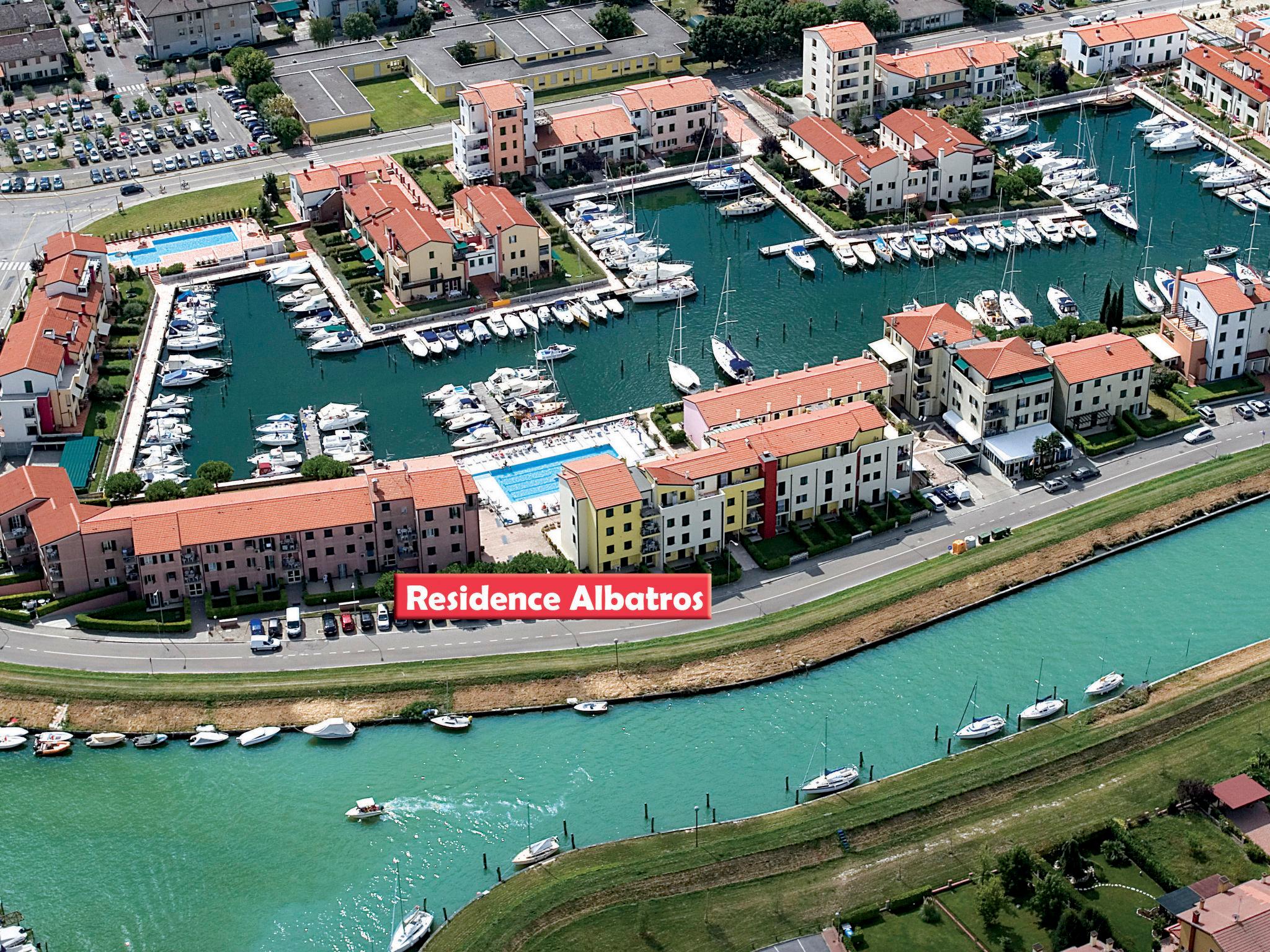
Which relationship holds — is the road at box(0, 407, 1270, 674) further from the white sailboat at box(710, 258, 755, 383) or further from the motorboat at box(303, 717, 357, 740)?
Answer: the white sailboat at box(710, 258, 755, 383)

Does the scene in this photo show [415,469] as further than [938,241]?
No

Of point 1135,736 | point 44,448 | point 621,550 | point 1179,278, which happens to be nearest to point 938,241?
point 1179,278

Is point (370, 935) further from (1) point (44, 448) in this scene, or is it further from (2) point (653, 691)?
(1) point (44, 448)

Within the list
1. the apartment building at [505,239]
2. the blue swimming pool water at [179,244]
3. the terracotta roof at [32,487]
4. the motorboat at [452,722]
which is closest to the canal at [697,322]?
the blue swimming pool water at [179,244]

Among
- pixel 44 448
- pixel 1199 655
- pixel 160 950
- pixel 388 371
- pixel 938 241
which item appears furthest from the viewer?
pixel 938 241

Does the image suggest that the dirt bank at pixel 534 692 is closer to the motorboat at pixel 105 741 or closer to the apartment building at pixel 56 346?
the motorboat at pixel 105 741

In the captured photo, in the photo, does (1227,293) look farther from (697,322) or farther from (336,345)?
(336,345)

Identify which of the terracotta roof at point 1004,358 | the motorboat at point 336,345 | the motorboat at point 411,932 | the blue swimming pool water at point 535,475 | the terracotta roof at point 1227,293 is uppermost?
the terracotta roof at point 1227,293
